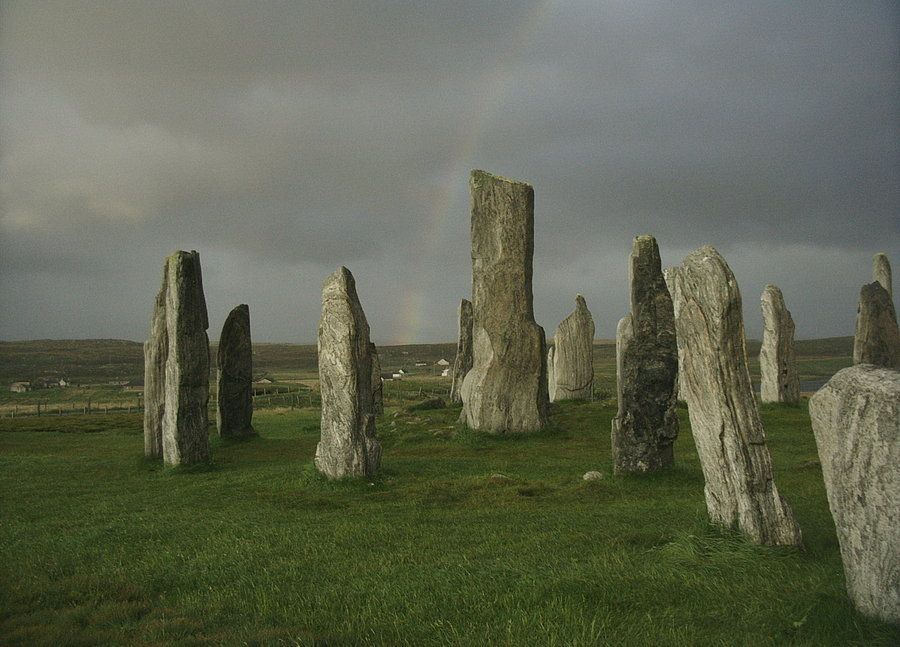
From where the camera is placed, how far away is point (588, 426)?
22.0 m

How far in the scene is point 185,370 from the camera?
17188 millimetres

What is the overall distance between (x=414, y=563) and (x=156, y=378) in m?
13.5

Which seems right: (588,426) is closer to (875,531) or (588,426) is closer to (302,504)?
(302,504)

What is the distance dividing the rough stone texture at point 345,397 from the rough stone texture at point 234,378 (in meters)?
9.74

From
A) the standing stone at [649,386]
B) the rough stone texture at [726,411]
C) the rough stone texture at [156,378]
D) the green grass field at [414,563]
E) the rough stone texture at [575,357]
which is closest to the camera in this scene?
the green grass field at [414,563]

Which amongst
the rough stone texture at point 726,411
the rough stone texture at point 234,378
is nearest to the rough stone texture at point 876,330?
the rough stone texture at point 726,411

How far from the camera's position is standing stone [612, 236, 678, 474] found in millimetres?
13203

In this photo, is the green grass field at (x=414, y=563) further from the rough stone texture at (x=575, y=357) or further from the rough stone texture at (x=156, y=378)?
the rough stone texture at (x=575, y=357)

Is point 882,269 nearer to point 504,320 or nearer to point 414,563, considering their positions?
point 504,320

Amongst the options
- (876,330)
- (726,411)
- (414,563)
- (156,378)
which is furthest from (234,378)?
(876,330)

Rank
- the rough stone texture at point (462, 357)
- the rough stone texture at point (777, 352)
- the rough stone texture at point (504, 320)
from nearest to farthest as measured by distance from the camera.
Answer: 1. the rough stone texture at point (504, 320)
2. the rough stone texture at point (777, 352)
3. the rough stone texture at point (462, 357)

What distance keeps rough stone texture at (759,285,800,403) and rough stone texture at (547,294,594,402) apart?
7.07 meters

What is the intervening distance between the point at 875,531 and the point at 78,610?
23.6 ft

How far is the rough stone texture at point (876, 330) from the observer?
24.2 metres
